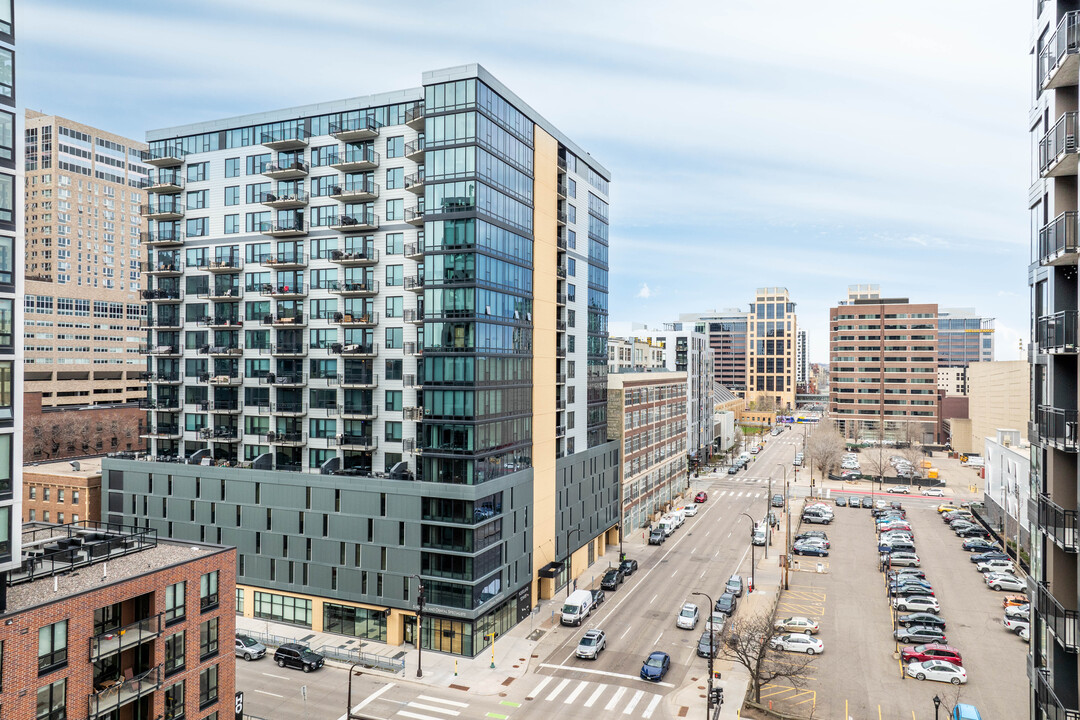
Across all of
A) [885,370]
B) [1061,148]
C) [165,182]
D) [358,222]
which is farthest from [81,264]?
[885,370]

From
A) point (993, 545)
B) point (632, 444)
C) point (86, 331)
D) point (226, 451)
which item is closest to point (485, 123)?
point (226, 451)

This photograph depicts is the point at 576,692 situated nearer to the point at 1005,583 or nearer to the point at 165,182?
the point at 1005,583

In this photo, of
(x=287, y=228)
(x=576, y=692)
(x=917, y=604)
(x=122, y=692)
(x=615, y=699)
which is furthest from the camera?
(x=917, y=604)

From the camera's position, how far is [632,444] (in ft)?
275

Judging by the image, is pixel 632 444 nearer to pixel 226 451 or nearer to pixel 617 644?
pixel 617 644

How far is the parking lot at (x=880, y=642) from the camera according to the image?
4112 centimetres

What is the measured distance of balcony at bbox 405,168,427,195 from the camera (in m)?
52.0

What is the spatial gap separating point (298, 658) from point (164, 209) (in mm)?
42112

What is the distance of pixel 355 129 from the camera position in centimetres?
5453

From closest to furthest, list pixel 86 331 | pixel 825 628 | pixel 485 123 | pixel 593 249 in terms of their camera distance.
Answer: pixel 485 123 < pixel 825 628 < pixel 593 249 < pixel 86 331

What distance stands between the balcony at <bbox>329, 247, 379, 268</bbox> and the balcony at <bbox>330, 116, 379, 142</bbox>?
9014 mm

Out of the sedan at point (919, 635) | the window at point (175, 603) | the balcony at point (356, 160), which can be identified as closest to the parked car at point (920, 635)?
the sedan at point (919, 635)

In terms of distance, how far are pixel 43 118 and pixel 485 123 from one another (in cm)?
16225

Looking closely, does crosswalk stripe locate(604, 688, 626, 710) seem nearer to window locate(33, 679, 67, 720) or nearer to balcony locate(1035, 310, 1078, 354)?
window locate(33, 679, 67, 720)
